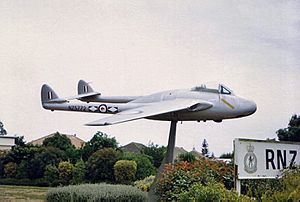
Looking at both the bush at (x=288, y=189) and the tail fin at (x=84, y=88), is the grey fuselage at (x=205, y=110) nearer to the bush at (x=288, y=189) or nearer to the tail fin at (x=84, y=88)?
the tail fin at (x=84, y=88)

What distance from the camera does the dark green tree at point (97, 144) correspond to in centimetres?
1620

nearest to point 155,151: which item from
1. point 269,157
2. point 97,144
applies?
point 97,144

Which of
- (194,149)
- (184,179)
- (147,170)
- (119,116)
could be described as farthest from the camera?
(147,170)

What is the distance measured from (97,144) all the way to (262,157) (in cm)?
1077

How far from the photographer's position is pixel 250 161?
19.2 feet

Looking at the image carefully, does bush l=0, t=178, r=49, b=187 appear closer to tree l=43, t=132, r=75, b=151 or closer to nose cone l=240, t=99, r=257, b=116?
tree l=43, t=132, r=75, b=151

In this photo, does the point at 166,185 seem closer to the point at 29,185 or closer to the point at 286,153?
the point at 286,153

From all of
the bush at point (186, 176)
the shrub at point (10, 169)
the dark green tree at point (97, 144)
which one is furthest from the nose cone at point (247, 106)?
the shrub at point (10, 169)

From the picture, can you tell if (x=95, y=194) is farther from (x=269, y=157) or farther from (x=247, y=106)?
(x=247, y=106)

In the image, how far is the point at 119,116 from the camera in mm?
6469

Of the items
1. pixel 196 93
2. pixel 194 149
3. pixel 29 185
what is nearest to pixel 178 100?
pixel 196 93

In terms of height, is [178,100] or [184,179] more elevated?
[178,100]

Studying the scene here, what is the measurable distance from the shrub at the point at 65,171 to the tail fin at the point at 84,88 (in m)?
5.57

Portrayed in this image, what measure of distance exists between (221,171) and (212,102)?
1027mm
